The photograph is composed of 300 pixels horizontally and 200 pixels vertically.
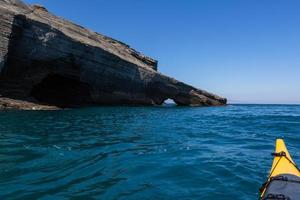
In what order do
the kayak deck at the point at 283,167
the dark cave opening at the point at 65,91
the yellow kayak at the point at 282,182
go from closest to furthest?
1. the yellow kayak at the point at 282,182
2. the kayak deck at the point at 283,167
3. the dark cave opening at the point at 65,91

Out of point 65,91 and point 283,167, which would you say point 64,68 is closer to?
point 65,91

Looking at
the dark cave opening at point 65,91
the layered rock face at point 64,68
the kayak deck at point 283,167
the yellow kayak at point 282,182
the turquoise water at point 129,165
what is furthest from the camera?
the dark cave opening at point 65,91

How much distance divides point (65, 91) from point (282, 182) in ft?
119

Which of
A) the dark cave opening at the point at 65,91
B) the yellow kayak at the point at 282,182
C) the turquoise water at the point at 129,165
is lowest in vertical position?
the turquoise water at the point at 129,165

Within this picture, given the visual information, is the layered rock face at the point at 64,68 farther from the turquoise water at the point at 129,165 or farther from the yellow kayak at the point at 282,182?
the yellow kayak at the point at 282,182

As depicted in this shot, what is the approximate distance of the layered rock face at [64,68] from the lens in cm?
2800

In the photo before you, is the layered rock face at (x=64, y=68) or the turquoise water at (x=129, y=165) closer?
the turquoise water at (x=129, y=165)

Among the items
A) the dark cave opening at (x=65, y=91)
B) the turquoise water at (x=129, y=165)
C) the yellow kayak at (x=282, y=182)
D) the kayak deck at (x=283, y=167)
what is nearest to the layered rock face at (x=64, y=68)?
the dark cave opening at (x=65, y=91)

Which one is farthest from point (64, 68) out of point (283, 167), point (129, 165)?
point (283, 167)

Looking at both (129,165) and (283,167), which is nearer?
(283,167)

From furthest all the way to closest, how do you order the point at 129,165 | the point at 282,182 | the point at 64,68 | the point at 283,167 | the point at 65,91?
the point at 65,91
the point at 64,68
the point at 129,165
the point at 283,167
the point at 282,182

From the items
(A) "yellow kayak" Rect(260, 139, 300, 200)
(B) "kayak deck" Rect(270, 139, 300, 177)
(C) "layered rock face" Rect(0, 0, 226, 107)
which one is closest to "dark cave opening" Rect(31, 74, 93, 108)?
(C) "layered rock face" Rect(0, 0, 226, 107)

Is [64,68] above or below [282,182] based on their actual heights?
above

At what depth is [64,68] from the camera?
32.7m
